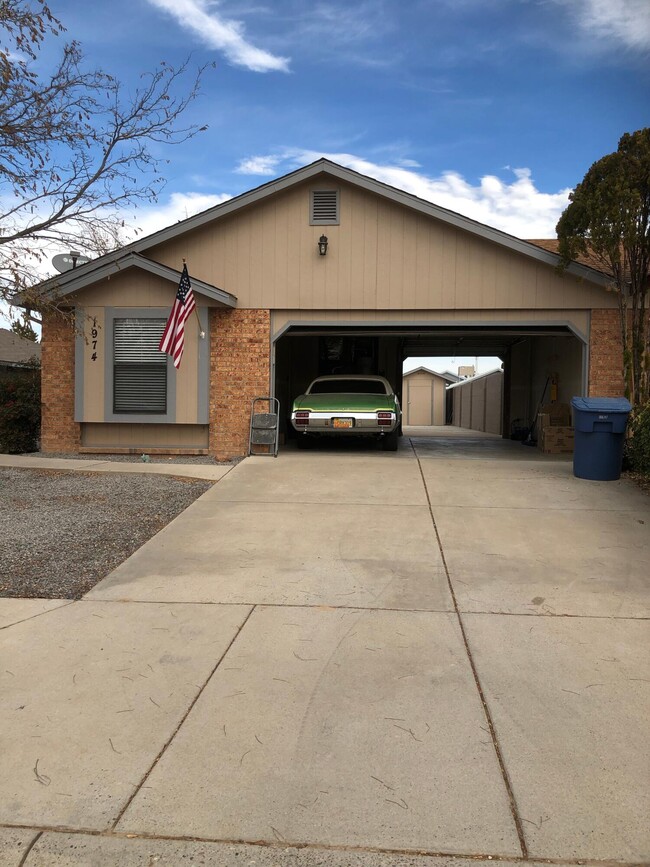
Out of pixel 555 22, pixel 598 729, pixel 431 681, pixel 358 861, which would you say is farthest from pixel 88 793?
pixel 555 22

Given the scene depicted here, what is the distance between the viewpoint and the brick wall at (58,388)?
12.6 meters

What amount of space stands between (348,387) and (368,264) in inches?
105

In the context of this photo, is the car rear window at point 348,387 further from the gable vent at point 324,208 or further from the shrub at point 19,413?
the shrub at point 19,413

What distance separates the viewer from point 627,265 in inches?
455

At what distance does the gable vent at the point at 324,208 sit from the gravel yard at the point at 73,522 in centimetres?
559

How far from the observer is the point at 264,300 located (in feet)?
40.8

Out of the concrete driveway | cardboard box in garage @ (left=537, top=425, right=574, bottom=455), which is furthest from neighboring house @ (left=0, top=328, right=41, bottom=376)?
the concrete driveway

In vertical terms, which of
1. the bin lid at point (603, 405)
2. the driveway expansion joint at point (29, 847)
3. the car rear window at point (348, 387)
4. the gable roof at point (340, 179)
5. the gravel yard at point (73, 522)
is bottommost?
the driveway expansion joint at point (29, 847)

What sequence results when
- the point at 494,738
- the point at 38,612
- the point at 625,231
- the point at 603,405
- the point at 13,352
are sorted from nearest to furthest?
1. the point at 494,738
2. the point at 38,612
3. the point at 603,405
4. the point at 625,231
5. the point at 13,352

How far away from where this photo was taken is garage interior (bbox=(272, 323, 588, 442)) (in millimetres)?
14406

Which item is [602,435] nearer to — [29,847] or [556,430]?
[556,430]

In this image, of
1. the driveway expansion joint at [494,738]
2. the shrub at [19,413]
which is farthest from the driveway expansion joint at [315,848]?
the shrub at [19,413]

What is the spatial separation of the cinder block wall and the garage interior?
5.32 ft

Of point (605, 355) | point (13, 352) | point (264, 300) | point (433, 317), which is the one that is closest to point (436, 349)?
point (433, 317)
